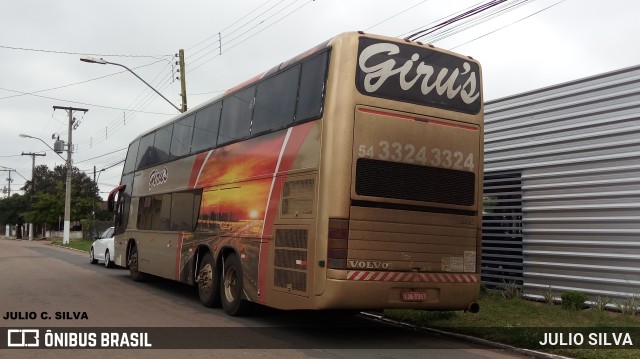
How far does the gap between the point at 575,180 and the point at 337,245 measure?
615cm

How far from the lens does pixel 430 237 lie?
7957 millimetres

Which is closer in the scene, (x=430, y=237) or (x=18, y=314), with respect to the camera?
(x=430, y=237)

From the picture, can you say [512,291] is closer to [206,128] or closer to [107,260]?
[206,128]

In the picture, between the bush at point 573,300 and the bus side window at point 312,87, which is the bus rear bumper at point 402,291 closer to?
the bus side window at point 312,87

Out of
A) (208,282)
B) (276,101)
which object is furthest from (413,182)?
(208,282)

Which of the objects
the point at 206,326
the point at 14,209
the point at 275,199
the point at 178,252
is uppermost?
the point at 14,209

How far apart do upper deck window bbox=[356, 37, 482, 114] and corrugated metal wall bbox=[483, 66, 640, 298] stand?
11.3ft

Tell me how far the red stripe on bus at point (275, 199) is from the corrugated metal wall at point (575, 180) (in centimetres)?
595

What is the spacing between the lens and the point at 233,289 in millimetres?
10102

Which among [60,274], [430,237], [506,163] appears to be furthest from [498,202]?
[60,274]

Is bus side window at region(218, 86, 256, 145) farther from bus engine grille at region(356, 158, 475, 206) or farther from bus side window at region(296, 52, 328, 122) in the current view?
bus engine grille at region(356, 158, 475, 206)

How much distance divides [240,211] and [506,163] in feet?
20.4

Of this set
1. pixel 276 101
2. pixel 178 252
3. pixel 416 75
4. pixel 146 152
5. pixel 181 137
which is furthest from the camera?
pixel 146 152

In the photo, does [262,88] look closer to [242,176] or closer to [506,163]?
[242,176]
